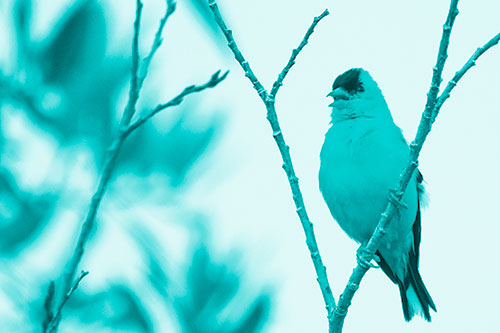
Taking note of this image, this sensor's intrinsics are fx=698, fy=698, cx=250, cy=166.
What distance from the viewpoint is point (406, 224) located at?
4.23 m

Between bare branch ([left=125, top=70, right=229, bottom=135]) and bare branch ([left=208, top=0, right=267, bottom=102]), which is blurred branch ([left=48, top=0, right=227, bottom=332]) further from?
bare branch ([left=208, top=0, right=267, bottom=102])

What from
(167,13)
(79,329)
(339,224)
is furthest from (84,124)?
(339,224)

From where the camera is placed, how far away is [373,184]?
4051 mm

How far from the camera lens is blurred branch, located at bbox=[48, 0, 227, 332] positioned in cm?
132

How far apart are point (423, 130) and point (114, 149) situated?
1467 mm

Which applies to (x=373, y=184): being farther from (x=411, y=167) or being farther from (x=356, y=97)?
(x=411, y=167)

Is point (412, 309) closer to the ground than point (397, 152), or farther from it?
closer to the ground

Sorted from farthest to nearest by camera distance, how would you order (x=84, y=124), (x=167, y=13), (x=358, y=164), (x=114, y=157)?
(x=358, y=164) → (x=84, y=124) → (x=167, y=13) → (x=114, y=157)

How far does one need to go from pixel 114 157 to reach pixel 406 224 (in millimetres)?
3116

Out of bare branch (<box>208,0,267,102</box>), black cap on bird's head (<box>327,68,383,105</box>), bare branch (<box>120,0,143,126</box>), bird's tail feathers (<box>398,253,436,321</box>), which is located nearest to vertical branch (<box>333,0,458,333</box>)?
bare branch (<box>208,0,267,102</box>)

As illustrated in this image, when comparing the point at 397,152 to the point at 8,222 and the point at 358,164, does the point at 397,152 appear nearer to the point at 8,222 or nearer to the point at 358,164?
the point at 358,164

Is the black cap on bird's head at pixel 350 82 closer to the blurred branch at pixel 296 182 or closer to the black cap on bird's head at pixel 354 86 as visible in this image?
the black cap on bird's head at pixel 354 86

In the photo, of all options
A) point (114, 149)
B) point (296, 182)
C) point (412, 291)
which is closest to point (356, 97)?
point (412, 291)

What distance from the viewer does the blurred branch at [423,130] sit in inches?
93.3
